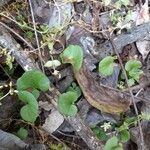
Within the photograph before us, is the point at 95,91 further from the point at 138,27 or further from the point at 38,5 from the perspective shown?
the point at 38,5

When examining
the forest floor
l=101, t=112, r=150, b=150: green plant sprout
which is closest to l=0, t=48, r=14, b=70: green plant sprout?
the forest floor

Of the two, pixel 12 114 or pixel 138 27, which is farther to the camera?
pixel 138 27

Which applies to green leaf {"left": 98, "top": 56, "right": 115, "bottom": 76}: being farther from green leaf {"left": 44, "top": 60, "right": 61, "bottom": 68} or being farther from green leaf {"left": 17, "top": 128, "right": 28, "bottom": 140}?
green leaf {"left": 17, "top": 128, "right": 28, "bottom": 140}

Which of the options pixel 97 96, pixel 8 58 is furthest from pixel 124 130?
pixel 8 58

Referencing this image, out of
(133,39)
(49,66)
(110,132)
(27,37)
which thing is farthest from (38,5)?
(110,132)

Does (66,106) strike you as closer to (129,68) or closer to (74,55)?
(74,55)

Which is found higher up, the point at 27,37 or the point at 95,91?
the point at 27,37
